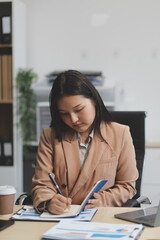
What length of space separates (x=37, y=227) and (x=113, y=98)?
2540 millimetres

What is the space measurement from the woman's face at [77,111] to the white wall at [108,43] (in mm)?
1859

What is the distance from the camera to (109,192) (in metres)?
1.93

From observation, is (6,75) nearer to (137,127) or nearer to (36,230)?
(137,127)

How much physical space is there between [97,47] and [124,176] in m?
2.08

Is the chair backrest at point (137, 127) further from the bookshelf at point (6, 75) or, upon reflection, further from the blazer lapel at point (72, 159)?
the bookshelf at point (6, 75)

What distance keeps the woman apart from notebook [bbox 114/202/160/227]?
0.24 meters

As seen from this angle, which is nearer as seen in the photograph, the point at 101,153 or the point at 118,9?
the point at 101,153

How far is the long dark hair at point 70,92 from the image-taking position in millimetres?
1932

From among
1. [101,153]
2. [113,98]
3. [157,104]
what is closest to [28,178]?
[113,98]

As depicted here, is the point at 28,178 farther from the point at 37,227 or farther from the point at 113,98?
the point at 37,227

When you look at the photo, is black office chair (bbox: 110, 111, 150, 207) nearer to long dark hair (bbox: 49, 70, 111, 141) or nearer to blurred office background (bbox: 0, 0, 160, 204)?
long dark hair (bbox: 49, 70, 111, 141)

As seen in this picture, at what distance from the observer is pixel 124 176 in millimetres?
2012

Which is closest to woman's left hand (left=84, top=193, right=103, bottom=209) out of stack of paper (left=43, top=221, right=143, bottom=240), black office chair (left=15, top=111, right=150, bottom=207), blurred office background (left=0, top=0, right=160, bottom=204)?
stack of paper (left=43, top=221, right=143, bottom=240)

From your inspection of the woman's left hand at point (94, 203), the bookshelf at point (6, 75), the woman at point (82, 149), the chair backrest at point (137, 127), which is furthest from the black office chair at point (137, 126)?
the bookshelf at point (6, 75)
